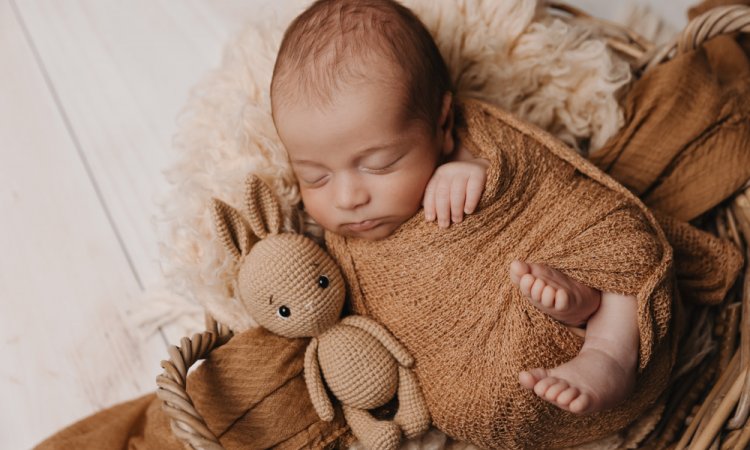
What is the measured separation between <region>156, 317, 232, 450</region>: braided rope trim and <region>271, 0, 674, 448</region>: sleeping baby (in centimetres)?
29

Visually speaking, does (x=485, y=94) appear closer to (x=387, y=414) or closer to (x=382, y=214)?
(x=382, y=214)

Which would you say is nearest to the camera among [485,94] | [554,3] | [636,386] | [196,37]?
[636,386]

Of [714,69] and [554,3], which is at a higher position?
[554,3]

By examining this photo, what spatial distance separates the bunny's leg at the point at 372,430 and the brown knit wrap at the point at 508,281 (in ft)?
0.25

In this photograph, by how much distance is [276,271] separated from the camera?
0.95 metres

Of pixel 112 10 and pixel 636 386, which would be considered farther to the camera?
pixel 112 10

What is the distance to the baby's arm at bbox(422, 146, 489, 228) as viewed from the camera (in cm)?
98

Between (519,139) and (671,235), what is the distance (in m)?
0.30

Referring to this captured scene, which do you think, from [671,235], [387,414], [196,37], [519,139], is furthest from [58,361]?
[671,235]

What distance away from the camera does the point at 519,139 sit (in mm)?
1072

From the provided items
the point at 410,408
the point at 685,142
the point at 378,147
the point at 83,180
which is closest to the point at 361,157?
the point at 378,147

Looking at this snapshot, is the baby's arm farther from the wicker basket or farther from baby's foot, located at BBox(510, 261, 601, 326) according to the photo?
the wicker basket

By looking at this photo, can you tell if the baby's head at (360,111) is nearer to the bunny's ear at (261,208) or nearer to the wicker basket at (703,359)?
the bunny's ear at (261,208)

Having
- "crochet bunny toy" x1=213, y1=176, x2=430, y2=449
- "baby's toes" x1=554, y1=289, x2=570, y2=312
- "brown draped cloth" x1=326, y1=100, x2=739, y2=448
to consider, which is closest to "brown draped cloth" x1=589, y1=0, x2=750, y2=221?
"brown draped cloth" x1=326, y1=100, x2=739, y2=448
